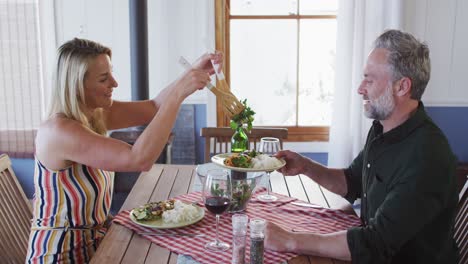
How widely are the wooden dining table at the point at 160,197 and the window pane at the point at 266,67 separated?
5.31 feet

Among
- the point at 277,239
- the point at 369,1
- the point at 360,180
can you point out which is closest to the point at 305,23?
the point at 369,1

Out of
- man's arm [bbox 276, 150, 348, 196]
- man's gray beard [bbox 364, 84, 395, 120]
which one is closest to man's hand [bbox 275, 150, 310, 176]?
man's arm [bbox 276, 150, 348, 196]

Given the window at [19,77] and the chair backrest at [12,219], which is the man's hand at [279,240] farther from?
the window at [19,77]

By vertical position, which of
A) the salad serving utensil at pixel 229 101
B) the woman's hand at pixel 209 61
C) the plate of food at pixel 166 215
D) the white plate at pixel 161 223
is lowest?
the white plate at pixel 161 223

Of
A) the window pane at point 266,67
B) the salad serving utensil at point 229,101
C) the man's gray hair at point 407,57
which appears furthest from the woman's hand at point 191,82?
the window pane at point 266,67

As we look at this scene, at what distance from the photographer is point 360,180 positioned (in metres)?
1.94

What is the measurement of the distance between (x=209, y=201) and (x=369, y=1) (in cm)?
262

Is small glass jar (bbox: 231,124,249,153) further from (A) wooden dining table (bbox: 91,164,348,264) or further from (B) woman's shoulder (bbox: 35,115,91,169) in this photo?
(B) woman's shoulder (bbox: 35,115,91,169)

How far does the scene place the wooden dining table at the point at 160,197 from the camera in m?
1.46

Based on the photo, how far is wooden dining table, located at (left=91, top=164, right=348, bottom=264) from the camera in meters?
1.46

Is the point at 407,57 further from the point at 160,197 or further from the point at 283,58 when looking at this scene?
the point at 283,58

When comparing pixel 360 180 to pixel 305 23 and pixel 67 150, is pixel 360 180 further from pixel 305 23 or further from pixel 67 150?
pixel 305 23

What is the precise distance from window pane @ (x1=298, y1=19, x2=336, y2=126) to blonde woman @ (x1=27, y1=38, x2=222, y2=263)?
2.28 metres

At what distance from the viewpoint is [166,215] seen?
1652mm
